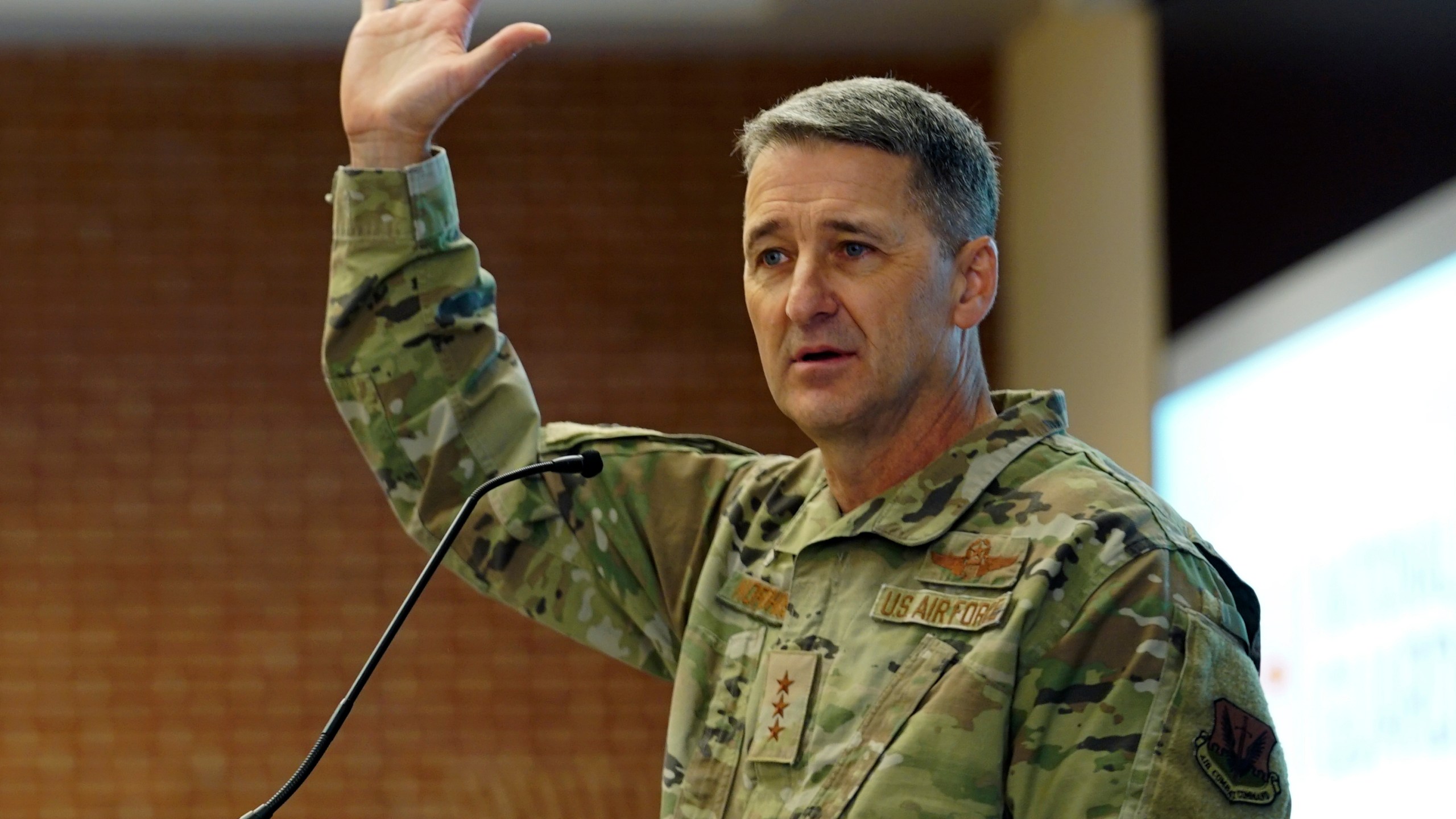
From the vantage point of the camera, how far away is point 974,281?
1561mm

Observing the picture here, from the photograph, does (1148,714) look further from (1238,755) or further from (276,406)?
(276,406)

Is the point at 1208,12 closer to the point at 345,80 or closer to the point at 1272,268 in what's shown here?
the point at 1272,268

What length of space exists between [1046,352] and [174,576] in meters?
2.80

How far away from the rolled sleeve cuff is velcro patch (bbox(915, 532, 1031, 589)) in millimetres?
628

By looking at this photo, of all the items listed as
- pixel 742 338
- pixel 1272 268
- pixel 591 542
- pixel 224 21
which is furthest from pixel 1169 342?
pixel 224 21

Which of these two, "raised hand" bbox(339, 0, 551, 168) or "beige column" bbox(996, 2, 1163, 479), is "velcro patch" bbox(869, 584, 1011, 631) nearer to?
"raised hand" bbox(339, 0, 551, 168)

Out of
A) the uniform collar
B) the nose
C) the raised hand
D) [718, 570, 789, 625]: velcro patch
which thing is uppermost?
the raised hand

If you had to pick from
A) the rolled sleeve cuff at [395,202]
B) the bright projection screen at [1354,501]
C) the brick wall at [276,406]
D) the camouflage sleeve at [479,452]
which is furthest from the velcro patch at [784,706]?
the brick wall at [276,406]

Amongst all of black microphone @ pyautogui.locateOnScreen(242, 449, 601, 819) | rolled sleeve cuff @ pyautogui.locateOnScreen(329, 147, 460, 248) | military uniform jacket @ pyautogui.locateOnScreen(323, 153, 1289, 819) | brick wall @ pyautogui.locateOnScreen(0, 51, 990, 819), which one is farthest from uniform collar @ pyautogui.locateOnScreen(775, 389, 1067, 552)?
brick wall @ pyautogui.locateOnScreen(0, 51, 990, 819)

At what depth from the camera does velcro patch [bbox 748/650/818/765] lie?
142cm

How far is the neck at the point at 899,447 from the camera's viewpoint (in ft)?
5.08

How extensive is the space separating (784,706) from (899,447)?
28cm

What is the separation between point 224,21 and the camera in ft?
16.6

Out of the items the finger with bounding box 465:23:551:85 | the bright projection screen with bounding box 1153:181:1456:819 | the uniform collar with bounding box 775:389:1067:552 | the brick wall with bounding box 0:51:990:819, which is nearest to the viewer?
the uniform collar with bounding box 775:389:1067:552
